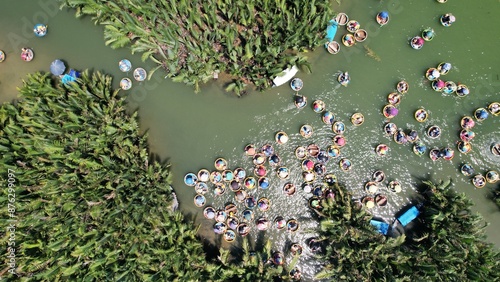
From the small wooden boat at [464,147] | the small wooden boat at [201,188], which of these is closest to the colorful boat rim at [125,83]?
the small wooden boat at [201,188]

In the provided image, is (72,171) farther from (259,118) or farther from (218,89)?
(259,118)

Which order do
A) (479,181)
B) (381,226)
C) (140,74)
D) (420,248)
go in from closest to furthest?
(420,248) < (381,226) < (479,181) < (140,74)

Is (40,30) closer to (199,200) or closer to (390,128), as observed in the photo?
(199,200)

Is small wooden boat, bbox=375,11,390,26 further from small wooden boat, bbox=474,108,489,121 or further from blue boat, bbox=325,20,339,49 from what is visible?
small wooden boat, bbox=474,108,489,121

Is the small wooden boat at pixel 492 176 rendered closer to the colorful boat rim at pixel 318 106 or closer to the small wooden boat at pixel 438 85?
the small wooden boat at pixel 438 85

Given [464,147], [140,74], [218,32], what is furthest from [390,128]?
[140,74]

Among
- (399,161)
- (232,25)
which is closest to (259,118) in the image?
(232,25)
